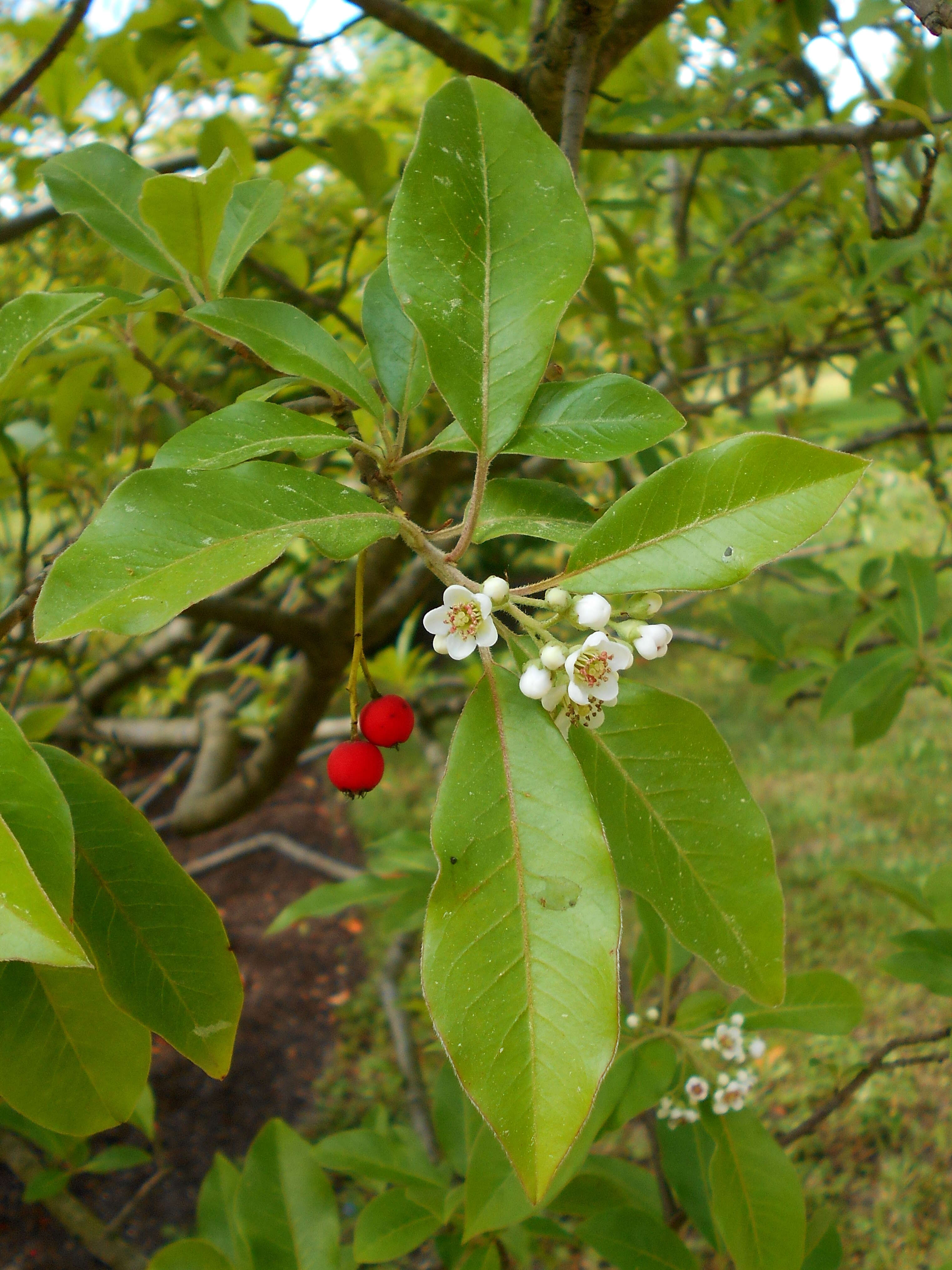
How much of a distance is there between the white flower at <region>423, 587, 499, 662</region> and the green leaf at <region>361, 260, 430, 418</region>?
23 centimetres

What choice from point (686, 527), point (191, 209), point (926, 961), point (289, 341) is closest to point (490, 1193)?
point (926, 961)

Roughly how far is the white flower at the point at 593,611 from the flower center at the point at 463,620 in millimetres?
100

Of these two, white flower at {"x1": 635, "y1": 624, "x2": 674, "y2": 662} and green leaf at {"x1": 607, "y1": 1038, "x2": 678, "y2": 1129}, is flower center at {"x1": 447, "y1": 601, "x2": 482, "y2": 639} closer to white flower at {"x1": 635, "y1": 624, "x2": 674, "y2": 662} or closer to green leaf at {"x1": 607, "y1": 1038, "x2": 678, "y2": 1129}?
white flower at {"x1": 635, "y1": 624, "x2": 674, "y2": 662}

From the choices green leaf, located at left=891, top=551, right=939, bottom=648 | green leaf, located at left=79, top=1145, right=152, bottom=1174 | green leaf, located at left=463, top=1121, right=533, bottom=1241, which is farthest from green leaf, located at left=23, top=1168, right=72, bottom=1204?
green leaf, located at left=891, top=551, right=939, bottom=648

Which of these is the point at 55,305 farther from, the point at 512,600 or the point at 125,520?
the point at 512,600

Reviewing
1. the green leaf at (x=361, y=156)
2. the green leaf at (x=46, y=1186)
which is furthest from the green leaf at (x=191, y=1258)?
the green leaf at (x=361, y=156)

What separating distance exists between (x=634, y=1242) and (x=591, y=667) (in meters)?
1.06

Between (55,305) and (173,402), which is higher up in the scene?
(55,305)

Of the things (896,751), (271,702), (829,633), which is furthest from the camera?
(896,751)

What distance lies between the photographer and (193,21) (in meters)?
1.84

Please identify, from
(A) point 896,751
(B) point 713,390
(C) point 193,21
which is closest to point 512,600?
(C) point 193,21

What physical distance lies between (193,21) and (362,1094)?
3.22m

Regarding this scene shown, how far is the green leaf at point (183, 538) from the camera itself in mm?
573

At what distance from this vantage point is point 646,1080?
132cm
